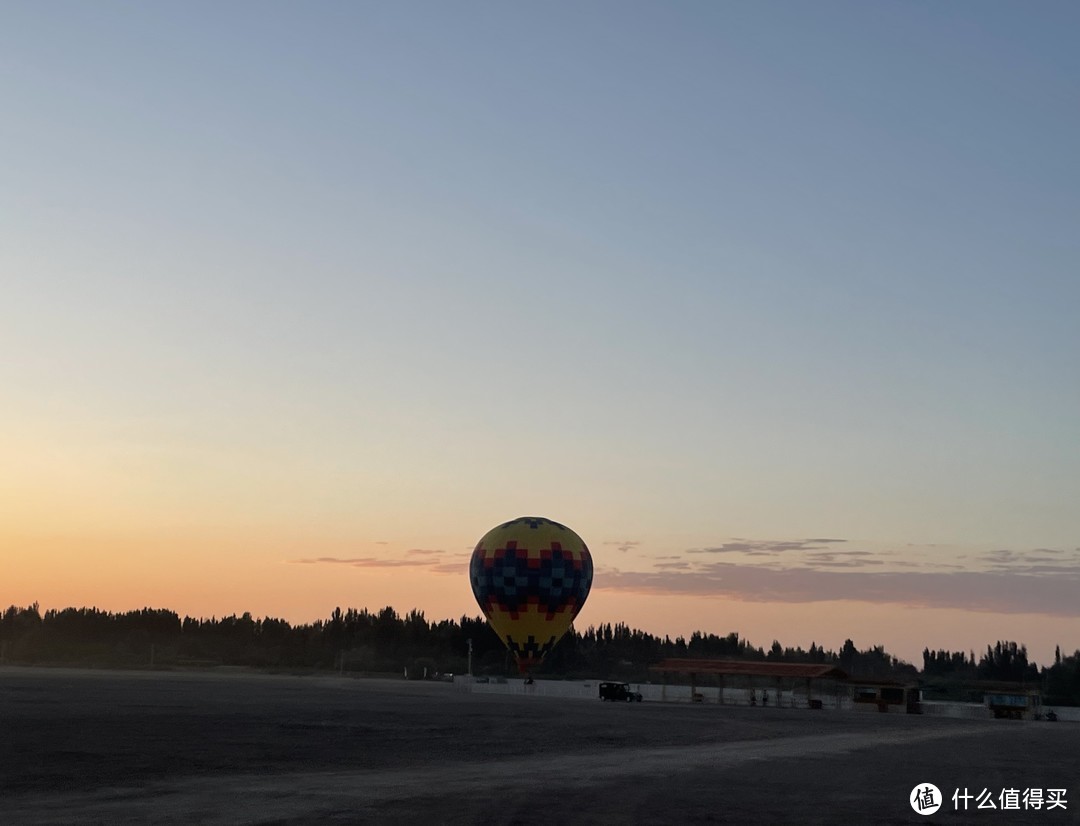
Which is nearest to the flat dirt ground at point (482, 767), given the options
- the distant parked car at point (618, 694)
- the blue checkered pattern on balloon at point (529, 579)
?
the blue checkered pattern on balloon at point (529, 579)

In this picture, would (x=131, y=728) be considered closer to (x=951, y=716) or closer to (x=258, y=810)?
(x=258, y=810)

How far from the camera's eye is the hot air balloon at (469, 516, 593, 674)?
3386 inches

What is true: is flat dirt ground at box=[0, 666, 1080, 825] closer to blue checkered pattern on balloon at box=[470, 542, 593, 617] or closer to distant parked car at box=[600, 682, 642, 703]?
blue checkered pattern on balloon at box=[470, 542, 593, 617]

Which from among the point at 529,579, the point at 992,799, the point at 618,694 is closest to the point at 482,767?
the point at 992,799

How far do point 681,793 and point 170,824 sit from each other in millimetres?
12116

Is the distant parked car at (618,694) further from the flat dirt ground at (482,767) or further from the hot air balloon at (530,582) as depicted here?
the flat dirt ground at (482,767)

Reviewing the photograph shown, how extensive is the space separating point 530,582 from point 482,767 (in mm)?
51073

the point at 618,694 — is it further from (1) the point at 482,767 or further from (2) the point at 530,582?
(1) the point at 482,767

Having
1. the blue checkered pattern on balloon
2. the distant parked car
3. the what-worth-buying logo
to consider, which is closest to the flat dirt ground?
the what-worth-buying logo

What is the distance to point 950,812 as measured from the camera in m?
27.5

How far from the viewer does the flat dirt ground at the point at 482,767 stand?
84.0 ft

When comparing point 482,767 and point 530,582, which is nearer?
point 482,767

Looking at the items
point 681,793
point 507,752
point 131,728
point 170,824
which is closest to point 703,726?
point 507,752

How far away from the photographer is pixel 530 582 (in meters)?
85.8
